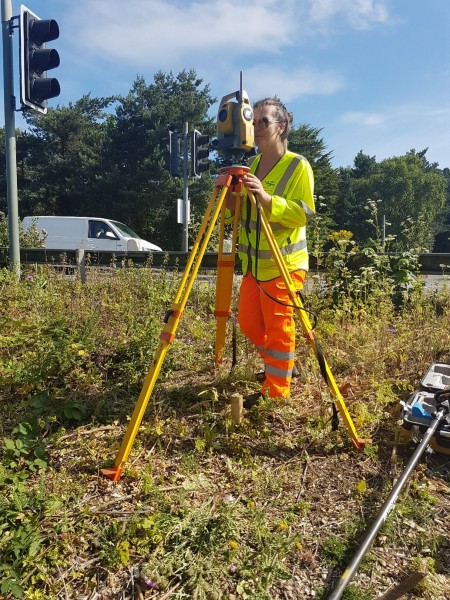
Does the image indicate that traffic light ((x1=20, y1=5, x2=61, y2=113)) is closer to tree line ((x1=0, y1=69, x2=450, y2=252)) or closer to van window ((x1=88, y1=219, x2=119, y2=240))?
van window ((x1=88, y1=219, x2=119, y2=240))

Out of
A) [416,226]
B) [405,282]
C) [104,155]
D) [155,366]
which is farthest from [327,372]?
[104,155]

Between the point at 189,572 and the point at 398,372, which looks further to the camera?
the point at 398,372

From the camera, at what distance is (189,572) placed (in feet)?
5.87

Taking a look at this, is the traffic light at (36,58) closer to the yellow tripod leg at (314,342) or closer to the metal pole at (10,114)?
Result: the metal pole at (10,114)

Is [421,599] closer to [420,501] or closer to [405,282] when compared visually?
[420,501]

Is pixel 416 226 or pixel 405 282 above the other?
pixel 416 226

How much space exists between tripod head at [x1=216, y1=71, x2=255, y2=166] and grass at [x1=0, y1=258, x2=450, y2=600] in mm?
1513

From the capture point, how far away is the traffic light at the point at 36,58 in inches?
201

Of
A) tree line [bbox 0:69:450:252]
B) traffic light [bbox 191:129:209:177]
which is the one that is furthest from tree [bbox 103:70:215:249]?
traffic light [bbox 191:129:209:177]

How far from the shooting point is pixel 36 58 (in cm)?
520

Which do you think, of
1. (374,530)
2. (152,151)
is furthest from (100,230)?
(152,151)

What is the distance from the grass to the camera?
1.83m

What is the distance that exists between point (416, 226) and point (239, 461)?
4.50 metres

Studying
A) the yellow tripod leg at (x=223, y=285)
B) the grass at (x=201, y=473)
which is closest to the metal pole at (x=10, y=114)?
the grass at (x=201, y=473)
